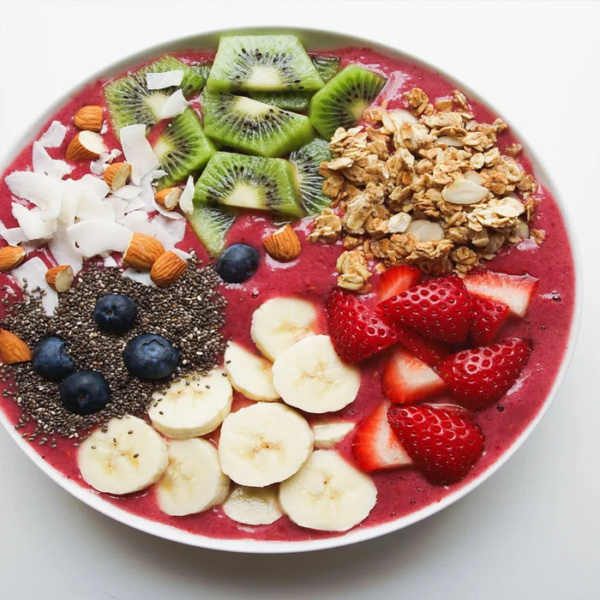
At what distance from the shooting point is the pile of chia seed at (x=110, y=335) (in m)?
1.96

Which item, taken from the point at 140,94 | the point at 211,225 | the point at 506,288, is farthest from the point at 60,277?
the point at 506,288

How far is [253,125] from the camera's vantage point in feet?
6.57

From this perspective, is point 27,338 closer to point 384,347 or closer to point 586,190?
point 384,347

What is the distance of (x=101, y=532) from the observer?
2248 mm

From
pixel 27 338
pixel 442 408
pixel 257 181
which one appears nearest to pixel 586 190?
pixel 442 408

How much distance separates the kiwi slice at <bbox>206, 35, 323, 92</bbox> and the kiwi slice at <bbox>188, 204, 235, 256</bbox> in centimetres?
38

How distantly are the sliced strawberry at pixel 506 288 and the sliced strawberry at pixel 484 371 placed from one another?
4.4 inches

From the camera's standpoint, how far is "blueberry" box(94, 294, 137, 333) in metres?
1.91

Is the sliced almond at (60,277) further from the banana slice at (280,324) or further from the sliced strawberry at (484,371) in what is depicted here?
the sliced strawberry at (484,371)

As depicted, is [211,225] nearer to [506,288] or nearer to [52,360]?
[52,360]

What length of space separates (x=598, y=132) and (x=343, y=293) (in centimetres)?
110

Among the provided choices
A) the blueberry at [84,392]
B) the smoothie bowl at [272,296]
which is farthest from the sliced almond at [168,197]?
the blueberry at [84,392]

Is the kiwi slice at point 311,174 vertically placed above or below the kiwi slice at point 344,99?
below

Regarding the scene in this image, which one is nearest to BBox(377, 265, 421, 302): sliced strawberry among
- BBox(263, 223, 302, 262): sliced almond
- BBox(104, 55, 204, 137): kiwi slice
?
BBox(263, 223, 302, 262): sliced almond
